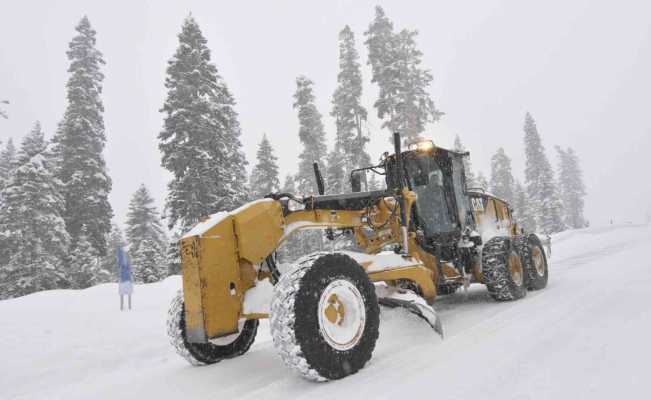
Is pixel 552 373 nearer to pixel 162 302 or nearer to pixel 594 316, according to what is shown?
pixel 594 316

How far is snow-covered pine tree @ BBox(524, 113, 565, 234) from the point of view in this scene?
162 ft

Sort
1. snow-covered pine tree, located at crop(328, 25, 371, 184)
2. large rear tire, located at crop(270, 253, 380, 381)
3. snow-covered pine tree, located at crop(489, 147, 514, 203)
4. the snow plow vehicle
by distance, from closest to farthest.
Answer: large rear tire, located at crop(270, 253, 380, 381) → the snow plow vehicle → snow-covered pine tree, located at crop(328, 25, 371, 184) → snow-covered pine tree, located at crop(489, 147, 514, 203)

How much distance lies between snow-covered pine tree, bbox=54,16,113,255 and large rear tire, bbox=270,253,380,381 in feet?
87.8

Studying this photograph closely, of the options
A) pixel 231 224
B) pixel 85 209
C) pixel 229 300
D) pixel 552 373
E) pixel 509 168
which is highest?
pixel 509 168

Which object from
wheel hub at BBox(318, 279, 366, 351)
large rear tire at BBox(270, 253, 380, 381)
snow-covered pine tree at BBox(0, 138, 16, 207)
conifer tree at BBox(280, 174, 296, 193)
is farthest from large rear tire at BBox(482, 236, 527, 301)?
conifer tree at BBox(280, 174, 296, 193)

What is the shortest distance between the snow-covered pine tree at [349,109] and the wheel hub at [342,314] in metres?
29.1

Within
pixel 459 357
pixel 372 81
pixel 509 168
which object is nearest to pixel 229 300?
pixel 459 357

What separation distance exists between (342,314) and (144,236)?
36.6m

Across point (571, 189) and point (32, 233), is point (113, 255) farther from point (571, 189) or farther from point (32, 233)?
point (571, 189)

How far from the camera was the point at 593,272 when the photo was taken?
9.38 metres

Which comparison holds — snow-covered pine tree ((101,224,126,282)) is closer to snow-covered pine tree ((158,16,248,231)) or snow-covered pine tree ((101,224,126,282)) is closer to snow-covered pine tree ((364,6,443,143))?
snow-covered pine tree ((158,16,248,231))

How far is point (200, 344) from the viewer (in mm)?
4680

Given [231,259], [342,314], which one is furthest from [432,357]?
[231,259]

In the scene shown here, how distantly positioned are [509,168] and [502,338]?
60.2 m
